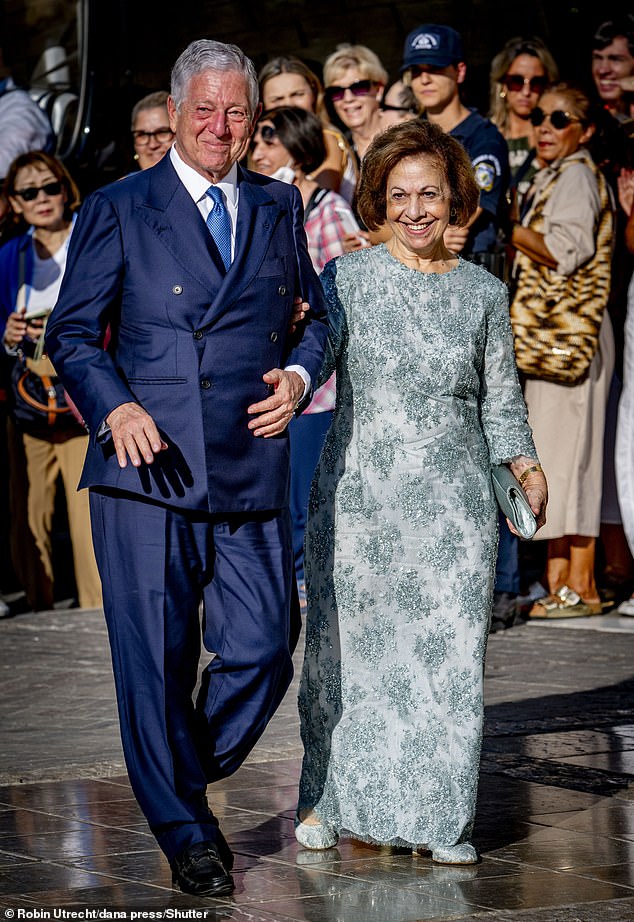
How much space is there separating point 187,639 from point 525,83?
5.91 metres

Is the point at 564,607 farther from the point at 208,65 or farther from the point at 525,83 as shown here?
the point at 208,65

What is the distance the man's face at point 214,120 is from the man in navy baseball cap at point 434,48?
14.4ft

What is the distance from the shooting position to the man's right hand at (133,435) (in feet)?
14.9

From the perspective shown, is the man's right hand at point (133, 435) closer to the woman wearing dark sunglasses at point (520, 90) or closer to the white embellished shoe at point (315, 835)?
the white embellished shoe at point (315, 835)

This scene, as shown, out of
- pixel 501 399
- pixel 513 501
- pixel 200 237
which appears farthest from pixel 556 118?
pixel 200 237

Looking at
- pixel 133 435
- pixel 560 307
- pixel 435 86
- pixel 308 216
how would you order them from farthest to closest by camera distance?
pixel 560 307, pixel 435 86, pixel 308 216, pixel 133 435

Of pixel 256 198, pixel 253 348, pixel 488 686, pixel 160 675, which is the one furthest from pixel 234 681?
pixel 488 686

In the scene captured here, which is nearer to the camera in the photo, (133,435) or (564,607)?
(133,435)

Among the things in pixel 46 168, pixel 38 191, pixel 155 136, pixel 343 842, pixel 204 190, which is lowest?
pixel 343 842

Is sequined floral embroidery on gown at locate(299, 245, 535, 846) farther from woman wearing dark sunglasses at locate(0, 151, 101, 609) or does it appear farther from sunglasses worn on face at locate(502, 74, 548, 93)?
sunglasses worn on face at locate(502, 74, 548, 93)

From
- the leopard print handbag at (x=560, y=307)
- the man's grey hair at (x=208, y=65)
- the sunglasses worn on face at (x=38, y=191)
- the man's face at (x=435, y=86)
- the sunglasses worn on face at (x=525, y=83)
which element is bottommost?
the leopard print handbag at (x=560, y=307)

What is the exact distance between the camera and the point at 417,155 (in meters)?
5.36

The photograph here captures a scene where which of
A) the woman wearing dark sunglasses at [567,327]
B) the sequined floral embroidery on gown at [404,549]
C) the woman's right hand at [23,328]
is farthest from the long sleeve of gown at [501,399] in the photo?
the woman's right hand at [23,328]

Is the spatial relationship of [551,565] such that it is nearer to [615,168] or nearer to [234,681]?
[615,168]
